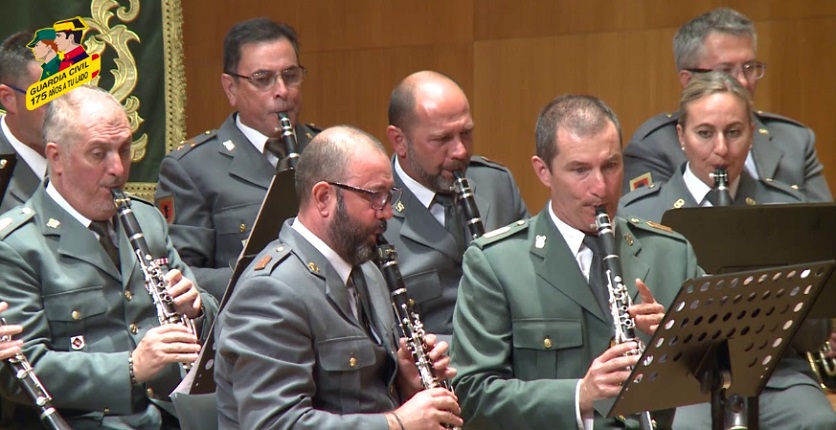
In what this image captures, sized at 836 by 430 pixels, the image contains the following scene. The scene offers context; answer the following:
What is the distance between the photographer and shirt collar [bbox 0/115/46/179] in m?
4.47

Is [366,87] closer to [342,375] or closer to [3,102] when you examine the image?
[3,102]

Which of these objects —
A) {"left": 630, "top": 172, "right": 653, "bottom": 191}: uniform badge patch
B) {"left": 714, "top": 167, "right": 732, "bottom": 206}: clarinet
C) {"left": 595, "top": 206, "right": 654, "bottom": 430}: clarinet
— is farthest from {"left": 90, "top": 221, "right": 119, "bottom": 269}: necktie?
{"left": 630, "top": 172, "right": 653, "bottom": 191}: uniform badge patch

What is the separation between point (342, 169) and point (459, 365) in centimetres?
70

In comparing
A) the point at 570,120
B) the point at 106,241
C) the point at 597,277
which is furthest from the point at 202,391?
the point at 570,120

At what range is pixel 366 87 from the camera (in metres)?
6.34

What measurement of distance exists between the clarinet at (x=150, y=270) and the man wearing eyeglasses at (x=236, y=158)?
31.2 inches

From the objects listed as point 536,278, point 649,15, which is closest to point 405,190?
point 536,278

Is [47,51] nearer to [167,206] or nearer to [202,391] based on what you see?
[167,206]

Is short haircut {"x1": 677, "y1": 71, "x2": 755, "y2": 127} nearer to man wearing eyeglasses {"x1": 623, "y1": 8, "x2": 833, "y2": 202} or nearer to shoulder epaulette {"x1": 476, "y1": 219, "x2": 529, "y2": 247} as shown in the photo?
man wearing eyeglasses {"x1": 623, "y1": 8, "x2": 833, "y2": 202}

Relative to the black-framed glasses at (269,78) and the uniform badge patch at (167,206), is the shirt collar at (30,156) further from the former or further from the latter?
the black-framed glasses at (269,78)

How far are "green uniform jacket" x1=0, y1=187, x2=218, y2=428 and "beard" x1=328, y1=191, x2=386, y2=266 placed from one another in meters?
0.81

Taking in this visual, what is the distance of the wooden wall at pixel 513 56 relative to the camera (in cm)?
545

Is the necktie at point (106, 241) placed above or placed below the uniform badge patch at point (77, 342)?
above

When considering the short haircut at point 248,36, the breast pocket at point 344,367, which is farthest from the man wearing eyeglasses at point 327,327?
the short haircut at point 248,36
